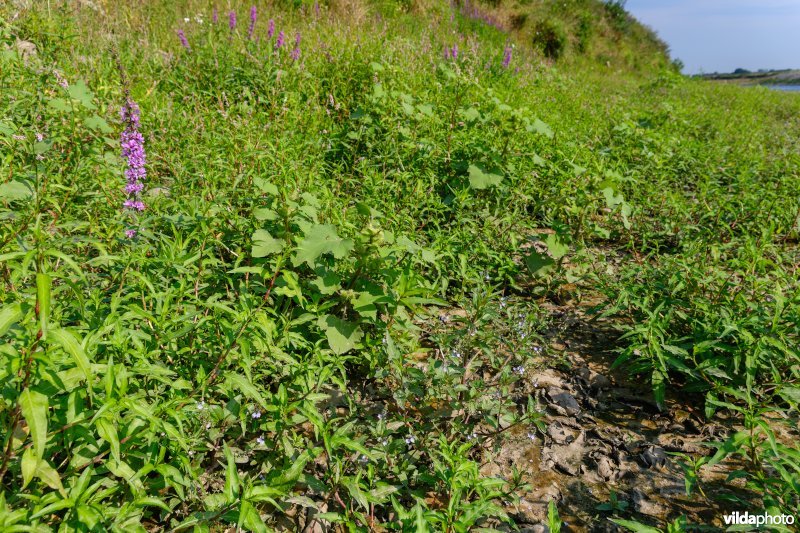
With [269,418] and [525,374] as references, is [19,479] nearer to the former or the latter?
[269,418]

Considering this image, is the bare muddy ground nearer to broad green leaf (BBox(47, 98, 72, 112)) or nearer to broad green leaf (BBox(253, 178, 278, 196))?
broad green leaf (BBox(253, 178, 278, 196))

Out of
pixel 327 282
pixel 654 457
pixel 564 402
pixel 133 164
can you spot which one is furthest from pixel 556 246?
pixel 133 164

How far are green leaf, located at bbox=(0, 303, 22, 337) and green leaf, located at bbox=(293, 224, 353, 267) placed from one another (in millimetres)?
1317

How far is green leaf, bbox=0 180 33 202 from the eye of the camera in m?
2.45

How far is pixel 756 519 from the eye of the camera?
199cm

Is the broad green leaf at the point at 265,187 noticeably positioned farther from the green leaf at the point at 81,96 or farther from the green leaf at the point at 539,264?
the green leaf at the point at 539,264

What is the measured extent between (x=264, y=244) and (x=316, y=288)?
387 mm

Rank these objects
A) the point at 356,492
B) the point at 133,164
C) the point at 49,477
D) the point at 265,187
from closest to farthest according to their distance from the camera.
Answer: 1. the point at 49,477
2. the point at 356,492
3. the point at 265,187
4. the point at 133,164

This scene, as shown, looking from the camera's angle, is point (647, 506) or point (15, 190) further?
point (15, 190)

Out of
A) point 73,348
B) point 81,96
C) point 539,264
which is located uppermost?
point 81,96

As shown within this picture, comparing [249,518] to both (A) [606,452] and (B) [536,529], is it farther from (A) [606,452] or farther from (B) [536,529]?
(A) [606,452]

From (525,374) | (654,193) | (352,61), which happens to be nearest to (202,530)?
(525,374)

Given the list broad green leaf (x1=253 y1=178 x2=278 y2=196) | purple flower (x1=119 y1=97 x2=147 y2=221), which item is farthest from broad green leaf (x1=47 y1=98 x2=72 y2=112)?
broad green leaf (x1=253 y1=178 x2=278 y2=196)

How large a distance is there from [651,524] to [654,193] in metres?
3.71
